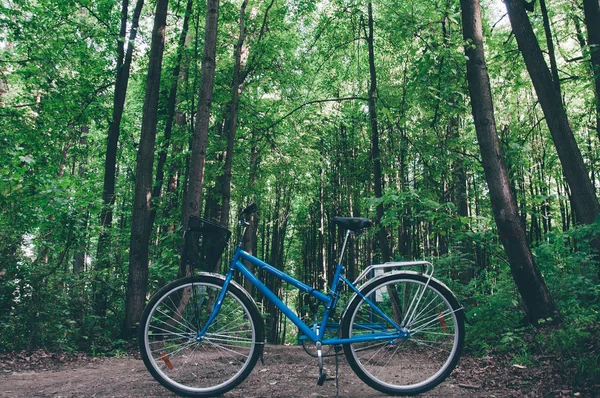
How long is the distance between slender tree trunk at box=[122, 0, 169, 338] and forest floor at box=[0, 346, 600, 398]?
2.01m

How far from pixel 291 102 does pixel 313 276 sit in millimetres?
13560

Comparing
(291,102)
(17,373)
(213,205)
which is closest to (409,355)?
(17,373)

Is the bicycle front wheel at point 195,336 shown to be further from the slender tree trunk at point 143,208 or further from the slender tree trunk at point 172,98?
the slender tree trunk at point 172,98

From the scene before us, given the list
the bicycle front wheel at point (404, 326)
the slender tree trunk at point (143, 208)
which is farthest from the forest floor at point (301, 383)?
the slender tree trunk at point (143, 208)

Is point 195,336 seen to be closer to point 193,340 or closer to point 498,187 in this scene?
point 193,340

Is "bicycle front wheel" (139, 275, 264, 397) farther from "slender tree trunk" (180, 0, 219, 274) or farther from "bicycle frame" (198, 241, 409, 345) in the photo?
"slender tree trunk" (180, 0, 219, 274)

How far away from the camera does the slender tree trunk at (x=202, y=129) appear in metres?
6.02

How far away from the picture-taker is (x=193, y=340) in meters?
3.15

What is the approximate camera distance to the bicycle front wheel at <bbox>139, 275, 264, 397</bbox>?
3.10 metres

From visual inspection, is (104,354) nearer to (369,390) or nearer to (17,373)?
(17,373)

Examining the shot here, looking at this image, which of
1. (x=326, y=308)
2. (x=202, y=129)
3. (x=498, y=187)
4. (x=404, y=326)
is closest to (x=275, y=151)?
(x=202, y=129)

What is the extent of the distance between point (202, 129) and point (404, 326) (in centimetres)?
424

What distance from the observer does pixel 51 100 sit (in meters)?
8.44

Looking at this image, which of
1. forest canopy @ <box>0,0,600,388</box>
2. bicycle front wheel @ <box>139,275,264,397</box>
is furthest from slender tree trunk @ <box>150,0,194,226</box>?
bicycle front wheel @ <box>139,275,264,397</box>
